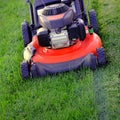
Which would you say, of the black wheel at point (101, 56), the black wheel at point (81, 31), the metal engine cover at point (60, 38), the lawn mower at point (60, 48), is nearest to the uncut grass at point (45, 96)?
the lawn mower at point (60, 48)

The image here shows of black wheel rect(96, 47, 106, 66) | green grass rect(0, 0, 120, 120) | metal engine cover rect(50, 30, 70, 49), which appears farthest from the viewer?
metal engine cover rect(50, 30, 70, 49)

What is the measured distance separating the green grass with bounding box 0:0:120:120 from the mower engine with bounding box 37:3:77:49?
45cm

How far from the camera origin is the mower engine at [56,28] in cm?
498

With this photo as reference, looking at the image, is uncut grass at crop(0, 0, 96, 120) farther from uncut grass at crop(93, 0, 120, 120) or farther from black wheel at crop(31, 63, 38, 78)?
uncut grass at crop(93, 0, 120, 120)

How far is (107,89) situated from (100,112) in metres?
0.50

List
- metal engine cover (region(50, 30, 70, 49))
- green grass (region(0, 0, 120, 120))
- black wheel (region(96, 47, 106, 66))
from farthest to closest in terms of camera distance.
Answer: metal engine cover (region(50, 30, 70, 49))
black wheel (region(96, 47, 106, 66))
green grass (region(0, 0, 120, 120))

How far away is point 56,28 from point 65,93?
1022mm

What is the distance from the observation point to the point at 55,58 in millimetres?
4988

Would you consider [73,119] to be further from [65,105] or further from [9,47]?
[9,47]

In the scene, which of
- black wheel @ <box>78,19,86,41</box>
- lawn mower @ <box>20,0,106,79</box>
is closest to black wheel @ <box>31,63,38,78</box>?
lawn mower @ <box>20,0,106,79</box>

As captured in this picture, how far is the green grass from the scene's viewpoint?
3924 millimetres

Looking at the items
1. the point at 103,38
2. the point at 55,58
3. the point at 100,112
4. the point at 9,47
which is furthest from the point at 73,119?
the point at 9,47

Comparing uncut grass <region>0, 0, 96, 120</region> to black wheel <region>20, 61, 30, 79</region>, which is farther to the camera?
black wheel <region>20, 61, 30, 79</region>

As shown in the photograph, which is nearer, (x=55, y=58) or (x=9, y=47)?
(x=55, y=58)
